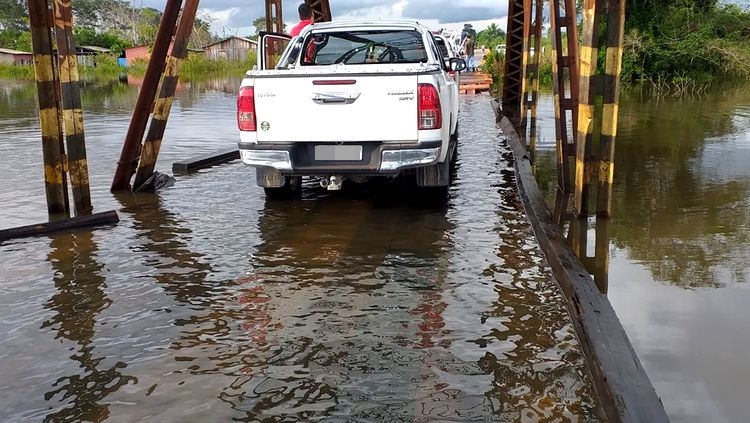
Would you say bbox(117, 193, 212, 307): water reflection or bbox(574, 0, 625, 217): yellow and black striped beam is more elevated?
bbox(574, 0, 625, 217): yellow and black striped beam

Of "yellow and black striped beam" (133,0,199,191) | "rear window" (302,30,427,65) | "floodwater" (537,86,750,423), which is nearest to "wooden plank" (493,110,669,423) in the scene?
"floodwater" (537,86,750,423)

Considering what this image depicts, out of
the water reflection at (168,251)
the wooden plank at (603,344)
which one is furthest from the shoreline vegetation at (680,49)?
the wooden plank at (603,344)

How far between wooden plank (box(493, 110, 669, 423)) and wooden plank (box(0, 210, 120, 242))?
4.11 meters

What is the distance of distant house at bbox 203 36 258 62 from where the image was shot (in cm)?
6498

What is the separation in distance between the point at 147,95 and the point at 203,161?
6.50 feet

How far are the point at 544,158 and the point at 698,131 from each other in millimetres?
4745

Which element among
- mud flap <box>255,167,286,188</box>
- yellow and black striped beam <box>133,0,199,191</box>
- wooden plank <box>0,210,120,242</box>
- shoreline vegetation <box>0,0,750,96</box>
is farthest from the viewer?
shoreline vegetation <box>0,0,750,96</box>

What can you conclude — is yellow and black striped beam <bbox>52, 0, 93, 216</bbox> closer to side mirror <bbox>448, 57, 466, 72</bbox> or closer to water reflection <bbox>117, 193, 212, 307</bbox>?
water reflection <bbox>117, 193, 212, 307</bbox>

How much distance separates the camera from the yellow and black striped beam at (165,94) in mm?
7582

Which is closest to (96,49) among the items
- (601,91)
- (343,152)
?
(343,152)

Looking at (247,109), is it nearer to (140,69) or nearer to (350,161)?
(350,161)

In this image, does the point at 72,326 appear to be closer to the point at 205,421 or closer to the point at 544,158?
the point at 205,421

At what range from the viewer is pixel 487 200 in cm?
740

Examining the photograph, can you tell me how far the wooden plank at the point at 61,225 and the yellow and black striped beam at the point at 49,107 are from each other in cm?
43
